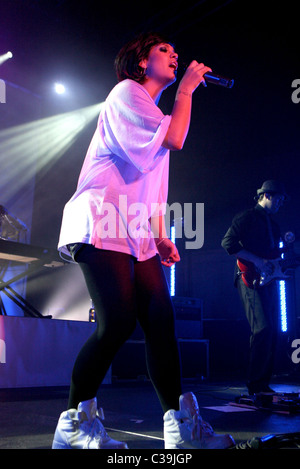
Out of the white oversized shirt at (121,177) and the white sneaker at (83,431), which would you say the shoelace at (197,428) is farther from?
the white oversized shirt at (121,177)

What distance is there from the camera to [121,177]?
1486 mm

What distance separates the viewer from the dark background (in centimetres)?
552

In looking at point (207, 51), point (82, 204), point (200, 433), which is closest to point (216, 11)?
point (207, 51)

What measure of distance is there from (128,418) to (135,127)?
5.84 ft

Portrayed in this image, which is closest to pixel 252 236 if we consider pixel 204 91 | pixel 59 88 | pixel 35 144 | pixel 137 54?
pixel 137 54

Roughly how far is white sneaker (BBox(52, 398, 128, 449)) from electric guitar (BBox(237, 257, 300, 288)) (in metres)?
2.33

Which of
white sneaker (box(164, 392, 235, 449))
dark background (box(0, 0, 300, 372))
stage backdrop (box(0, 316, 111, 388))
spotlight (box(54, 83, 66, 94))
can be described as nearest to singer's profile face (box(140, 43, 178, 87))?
white sneaker (box(164, 392, 235, 449))

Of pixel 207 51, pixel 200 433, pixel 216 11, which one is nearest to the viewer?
pixel 200 433

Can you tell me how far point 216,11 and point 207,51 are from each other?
0.60 metres

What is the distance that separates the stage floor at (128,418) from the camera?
184cm

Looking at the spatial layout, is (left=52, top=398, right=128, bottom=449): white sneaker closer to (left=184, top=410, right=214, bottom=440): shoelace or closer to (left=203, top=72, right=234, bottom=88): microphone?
(left=184, top=410, right=214, bottom=440): shoelace

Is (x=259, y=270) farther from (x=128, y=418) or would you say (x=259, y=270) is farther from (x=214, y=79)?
(x=214, y=79)

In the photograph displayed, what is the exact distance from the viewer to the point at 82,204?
1.46 m
